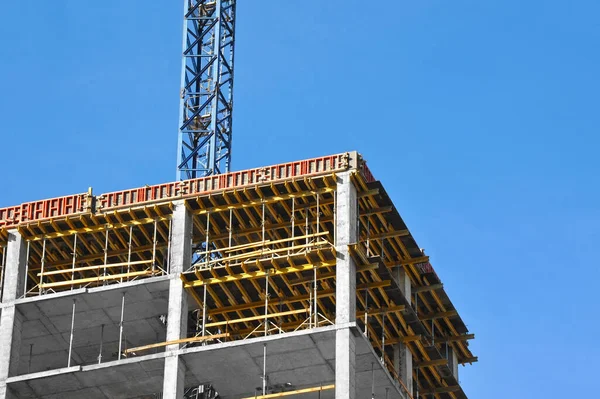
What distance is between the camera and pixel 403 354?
97.6m

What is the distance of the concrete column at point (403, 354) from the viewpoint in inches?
3814

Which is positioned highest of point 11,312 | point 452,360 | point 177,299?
point 452,360

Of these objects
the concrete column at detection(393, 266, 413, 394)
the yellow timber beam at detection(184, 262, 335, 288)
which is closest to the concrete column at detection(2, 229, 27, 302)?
the yellow timber beam at detection(184, 262, 335, 288)

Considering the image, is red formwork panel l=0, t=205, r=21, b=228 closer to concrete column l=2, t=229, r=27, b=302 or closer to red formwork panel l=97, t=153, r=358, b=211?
concrete column l=2, t=229, r=27, b=302

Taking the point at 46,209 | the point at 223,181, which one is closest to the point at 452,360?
the point at 223,181

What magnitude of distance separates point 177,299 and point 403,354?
512 inches

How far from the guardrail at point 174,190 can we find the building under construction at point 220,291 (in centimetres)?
8

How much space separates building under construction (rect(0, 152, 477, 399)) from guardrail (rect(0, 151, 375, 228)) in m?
0.08

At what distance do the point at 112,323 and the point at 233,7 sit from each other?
34.3 meters

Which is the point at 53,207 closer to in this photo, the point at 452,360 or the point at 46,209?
the point at 46,209

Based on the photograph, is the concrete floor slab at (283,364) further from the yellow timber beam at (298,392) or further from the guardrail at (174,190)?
the guardrail at (174,190)

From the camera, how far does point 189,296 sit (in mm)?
93062

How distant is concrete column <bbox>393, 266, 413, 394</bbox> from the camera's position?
96875 millimetres

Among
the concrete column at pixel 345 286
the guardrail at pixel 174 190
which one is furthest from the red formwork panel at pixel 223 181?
the concrete column at pixel 345 286
